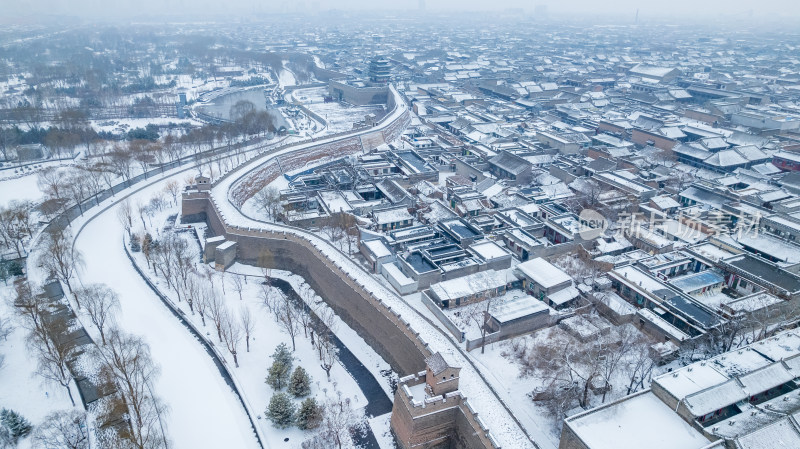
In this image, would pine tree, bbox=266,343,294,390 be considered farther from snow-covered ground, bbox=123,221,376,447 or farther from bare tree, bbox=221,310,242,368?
bare tree, bbox=221,310,242,368

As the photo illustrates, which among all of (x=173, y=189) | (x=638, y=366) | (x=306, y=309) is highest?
(x=173, y=189)

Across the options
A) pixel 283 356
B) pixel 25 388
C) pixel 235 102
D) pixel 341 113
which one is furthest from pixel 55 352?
pixel 235 102

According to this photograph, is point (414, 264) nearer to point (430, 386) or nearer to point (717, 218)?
point (430, 386)

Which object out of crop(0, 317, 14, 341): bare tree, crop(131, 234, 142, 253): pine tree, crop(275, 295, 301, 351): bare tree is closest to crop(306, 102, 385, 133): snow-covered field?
crop(131, 234, 142, 253): pine tree

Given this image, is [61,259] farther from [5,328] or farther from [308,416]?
[308,416]

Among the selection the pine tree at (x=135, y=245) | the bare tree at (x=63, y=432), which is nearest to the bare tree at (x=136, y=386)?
the bare tree at (x=63, y=432)

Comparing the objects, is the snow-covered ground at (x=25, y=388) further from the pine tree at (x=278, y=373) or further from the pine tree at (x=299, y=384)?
the pine tree at (x=299, y=384)

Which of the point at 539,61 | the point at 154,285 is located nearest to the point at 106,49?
the point at 539,61
